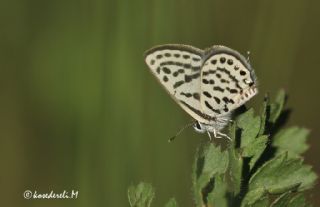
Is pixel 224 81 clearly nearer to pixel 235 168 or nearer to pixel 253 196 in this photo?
pixel 235 168

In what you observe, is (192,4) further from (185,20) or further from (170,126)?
(170,126)

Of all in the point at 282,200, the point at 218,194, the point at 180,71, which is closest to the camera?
the point at 218,194

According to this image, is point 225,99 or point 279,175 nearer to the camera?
point 279,175

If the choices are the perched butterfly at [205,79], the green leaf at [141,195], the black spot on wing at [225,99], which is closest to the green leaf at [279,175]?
the green leaf at [141,195]

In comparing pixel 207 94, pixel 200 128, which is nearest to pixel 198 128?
pixel 200 128

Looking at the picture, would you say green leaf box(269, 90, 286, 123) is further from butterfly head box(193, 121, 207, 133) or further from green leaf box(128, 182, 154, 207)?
butterfly head box(193, 121, 207, 133)

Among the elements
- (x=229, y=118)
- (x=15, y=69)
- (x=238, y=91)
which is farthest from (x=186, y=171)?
(x=15, y=69)
